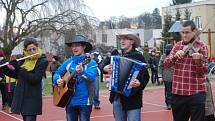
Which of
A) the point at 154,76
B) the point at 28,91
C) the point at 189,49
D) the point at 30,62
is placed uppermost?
the point at 189,49

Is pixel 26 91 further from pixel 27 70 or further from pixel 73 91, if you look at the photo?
pixel 73 91

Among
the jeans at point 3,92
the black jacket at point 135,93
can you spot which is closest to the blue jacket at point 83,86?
the black jacket at point 135,93

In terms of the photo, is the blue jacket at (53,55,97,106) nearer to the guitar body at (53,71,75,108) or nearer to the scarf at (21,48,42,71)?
the guitar body at (53,71,75,108)

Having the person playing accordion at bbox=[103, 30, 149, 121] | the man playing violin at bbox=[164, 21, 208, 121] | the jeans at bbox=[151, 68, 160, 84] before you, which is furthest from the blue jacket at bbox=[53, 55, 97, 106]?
the jeans at bbox=[151, 68, 160, 84]

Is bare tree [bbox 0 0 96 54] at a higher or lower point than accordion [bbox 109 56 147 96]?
higher

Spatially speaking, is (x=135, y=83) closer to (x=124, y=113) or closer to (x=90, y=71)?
(x=124, y=113)

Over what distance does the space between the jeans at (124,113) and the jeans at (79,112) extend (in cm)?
39

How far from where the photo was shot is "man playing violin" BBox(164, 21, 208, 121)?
5.98m

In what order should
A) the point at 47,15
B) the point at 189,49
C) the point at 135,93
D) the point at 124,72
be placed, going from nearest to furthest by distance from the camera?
1. the point at 189,49
2. the point at 124,72
3. the point at 135,93
4. the point at 47,15

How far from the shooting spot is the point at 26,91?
669 cm

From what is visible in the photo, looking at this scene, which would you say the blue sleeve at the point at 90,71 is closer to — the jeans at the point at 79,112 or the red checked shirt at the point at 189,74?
the jeans at the point at 79,112

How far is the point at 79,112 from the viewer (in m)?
6.55

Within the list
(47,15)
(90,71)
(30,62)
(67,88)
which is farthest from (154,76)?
(67,88)

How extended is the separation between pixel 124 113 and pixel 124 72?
648 mm
